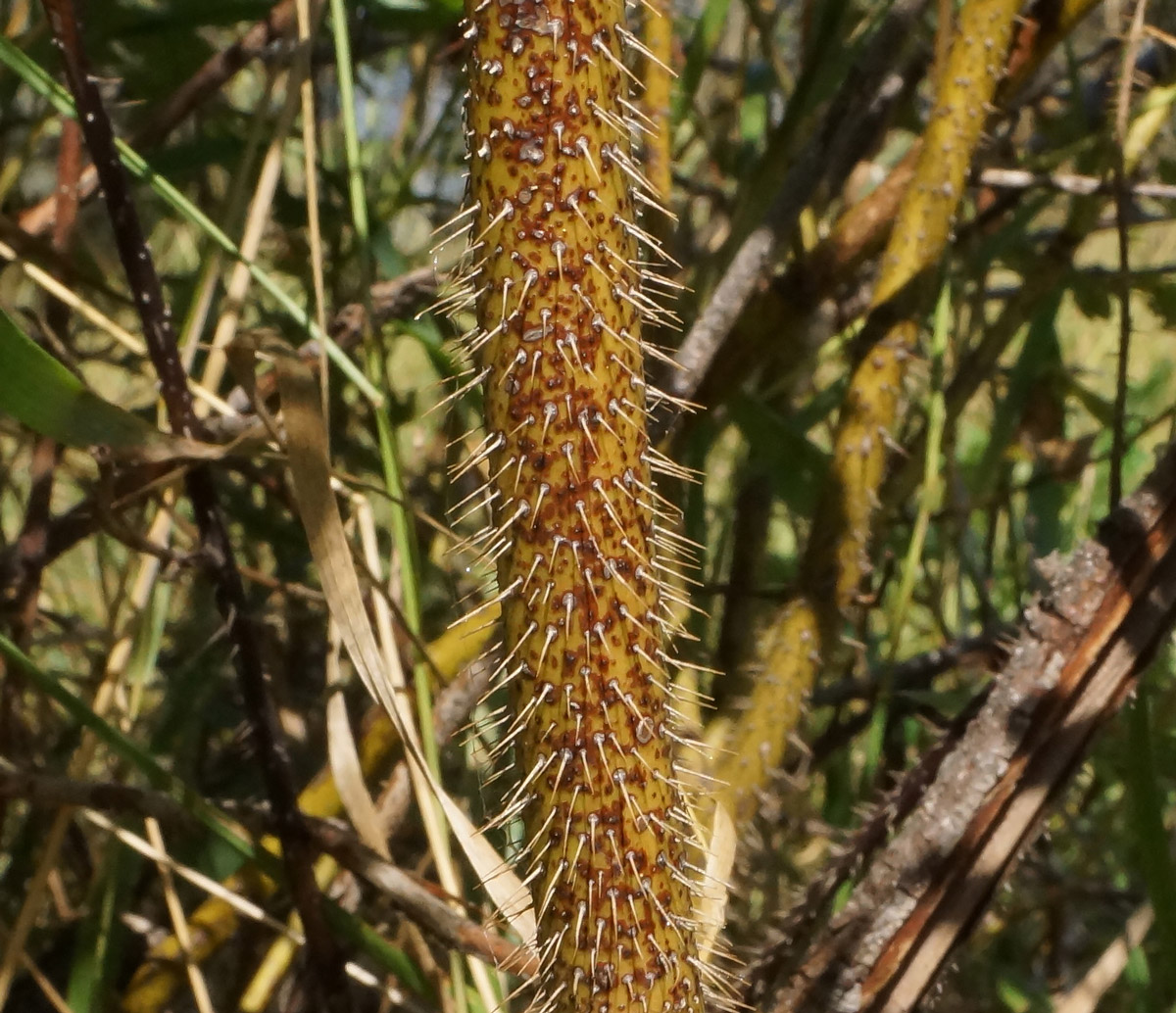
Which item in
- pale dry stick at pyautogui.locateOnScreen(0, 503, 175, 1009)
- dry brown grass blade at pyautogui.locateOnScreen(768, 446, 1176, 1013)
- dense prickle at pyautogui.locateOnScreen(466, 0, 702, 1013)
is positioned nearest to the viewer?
dense prickle at pyautogui.locateOnScreen(466, 0, 702, 1013)

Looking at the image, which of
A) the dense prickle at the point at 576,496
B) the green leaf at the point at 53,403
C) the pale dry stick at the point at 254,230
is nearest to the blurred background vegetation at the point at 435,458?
the pale dry stick at the point at 254,230

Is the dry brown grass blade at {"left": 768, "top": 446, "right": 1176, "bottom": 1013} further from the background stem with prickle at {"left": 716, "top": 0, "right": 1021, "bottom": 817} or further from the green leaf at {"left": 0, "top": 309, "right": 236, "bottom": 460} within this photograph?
the green leaf at {"left": 0, "top": 309, "right": 236, "bottom": 460}

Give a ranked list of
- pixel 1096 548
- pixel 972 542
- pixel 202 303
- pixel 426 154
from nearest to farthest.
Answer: pixel 1096 548 → pixel 202 303 → pixel 426 154 → pixel 972 542

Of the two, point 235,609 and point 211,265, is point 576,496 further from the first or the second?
point 211,265

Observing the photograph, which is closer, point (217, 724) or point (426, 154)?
point (426, 154)

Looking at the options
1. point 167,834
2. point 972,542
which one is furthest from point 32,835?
point 972,542

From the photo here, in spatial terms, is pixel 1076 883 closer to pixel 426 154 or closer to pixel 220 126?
pixel 426 154

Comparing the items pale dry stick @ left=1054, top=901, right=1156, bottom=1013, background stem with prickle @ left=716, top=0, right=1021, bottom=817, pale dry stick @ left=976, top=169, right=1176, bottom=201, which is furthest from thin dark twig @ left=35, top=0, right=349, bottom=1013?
pale dry stick @ left=976, top=169, right=1176, bottom=201
